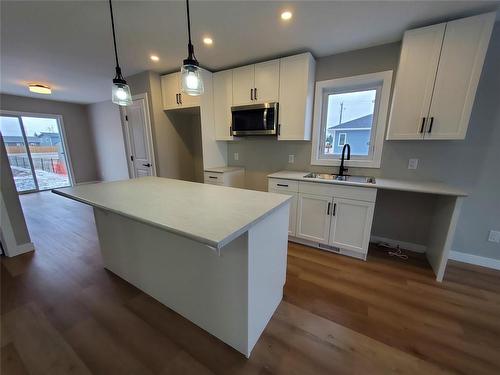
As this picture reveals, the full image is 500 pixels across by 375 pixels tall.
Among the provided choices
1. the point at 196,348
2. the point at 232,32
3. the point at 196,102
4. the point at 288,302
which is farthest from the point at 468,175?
the point at 196,102

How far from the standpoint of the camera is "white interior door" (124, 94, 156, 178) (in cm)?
327

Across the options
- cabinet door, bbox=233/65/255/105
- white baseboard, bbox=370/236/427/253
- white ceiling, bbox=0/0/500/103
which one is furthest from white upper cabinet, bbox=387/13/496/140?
cabinet door, bbox=233/65/255/105

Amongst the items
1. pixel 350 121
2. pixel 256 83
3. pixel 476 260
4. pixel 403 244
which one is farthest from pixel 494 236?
pixel 256 83

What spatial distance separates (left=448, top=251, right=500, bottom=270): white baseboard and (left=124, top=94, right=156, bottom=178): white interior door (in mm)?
4339

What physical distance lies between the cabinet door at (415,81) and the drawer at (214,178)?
7.32 feet

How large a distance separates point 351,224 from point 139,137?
358 cm

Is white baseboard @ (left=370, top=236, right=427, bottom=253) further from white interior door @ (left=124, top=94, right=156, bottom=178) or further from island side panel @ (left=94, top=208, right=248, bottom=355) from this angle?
white interior door @ (left=124, top=94, right=156, bottom=178)

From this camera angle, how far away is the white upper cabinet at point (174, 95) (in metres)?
2.99

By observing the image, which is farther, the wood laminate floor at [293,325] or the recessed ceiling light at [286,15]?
the recessed ceiling light at [286,15]

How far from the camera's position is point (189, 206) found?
124cm

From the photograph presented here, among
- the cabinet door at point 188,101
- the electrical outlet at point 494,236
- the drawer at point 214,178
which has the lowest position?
the electrical outlet at point 494,236

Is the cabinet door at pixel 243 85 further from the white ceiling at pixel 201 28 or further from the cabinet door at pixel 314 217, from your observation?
the cabinet door at pixel 314 217

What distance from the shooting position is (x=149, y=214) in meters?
1.09

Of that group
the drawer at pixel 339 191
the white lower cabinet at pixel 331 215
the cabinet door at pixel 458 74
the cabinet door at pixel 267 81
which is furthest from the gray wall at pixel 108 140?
the cabinet door at pixel 458 74
